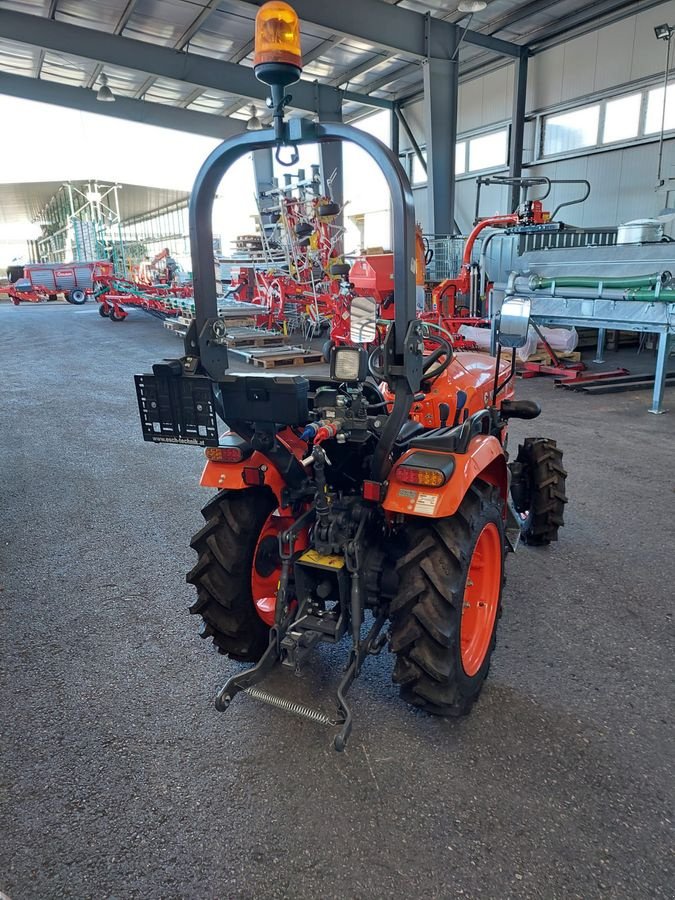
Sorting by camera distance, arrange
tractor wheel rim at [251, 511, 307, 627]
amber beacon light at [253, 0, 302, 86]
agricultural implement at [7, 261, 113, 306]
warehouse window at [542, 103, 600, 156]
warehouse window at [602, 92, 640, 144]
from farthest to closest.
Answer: agricultural implement at [7, 261, 113, 306]
warehouse window at [542, 103, 600, 156]
warehouse window at [602, 92, 640, 144]
tractor wheel rim at [251, 511, 307, 627]
amber beacon light at [253, 0, 302, 86]

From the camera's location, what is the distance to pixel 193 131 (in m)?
18.8

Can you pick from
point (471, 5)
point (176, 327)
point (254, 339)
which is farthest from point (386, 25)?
point (176, 327)

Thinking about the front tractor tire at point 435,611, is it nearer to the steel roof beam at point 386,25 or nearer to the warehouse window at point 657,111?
the steel roof beam at point 386,25

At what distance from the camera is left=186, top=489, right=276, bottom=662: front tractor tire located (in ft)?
7.39

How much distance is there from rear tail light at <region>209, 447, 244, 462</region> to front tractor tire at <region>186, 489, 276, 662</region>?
154 millimetres

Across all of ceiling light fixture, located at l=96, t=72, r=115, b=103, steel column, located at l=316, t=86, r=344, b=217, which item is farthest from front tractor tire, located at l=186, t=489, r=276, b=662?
ceiling light fixture, located at l=96, t=72, r=115, b=103

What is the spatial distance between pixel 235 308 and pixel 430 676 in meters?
12.0

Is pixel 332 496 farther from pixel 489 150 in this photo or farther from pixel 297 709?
pixel 489 150

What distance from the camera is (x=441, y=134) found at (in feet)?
41.7

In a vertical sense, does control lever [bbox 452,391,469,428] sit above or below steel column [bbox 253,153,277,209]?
below

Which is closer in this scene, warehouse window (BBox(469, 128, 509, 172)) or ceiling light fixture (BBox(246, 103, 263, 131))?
warehouse window (BBox(469, 128, 509, 172))

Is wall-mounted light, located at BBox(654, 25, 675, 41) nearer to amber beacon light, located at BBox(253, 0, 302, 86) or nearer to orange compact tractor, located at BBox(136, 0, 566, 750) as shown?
orange compact tractor, located at BBox(136, 0, 566, 750)

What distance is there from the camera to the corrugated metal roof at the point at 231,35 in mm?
11742

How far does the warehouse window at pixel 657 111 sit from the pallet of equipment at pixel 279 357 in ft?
26.4
